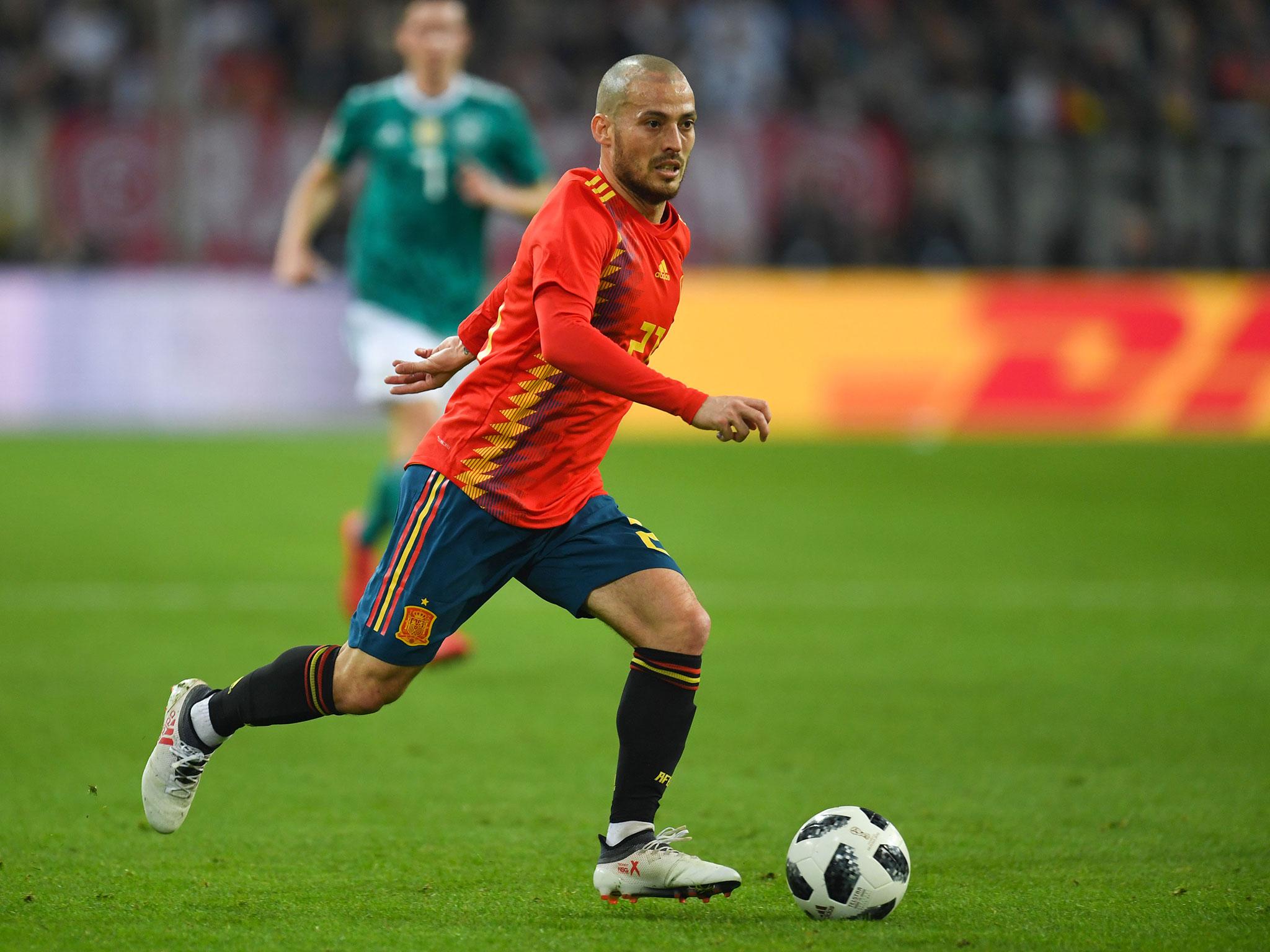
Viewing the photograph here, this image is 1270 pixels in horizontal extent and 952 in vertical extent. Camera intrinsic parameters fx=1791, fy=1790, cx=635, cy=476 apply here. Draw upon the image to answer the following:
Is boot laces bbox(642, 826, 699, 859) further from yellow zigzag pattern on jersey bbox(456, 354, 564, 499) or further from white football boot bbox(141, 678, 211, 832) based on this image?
white football boot bbox(141, 678, 211, 832)

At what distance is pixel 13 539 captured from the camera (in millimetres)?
10422

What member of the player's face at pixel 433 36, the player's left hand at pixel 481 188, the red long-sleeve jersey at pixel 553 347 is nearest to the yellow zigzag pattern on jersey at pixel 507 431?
the red long-sleeve jersey at pixel 553 347

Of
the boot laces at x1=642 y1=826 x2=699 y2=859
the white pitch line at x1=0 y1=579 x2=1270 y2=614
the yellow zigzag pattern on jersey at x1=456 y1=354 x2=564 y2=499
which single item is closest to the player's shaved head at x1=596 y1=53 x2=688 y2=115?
the yellow zigzag pattern on jersey at x1=456 y1=354 x2=564 y2=499

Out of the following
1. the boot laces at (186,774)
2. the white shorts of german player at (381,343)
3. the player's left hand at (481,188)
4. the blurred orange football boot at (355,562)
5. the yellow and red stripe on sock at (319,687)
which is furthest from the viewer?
the white shorts of german player at (381,343)

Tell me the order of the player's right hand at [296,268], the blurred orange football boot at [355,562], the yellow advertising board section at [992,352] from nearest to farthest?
the player's right hand at [296,268] → the blurred orange football boot at [355,562] → the yellow advertising board section at [992,352]

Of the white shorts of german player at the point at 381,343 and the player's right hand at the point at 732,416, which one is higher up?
the player's right hand at the point at 732,416

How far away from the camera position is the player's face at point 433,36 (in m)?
7.53

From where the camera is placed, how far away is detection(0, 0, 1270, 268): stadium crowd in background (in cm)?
1817

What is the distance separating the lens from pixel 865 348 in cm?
1636

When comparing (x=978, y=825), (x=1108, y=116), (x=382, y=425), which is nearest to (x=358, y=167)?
(x=382, y=425)

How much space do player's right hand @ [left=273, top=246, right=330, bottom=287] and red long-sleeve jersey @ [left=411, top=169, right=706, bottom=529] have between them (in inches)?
125

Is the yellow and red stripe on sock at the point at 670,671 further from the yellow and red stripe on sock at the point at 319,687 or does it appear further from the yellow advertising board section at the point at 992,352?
the yellow advertising board section at the point at 992,352

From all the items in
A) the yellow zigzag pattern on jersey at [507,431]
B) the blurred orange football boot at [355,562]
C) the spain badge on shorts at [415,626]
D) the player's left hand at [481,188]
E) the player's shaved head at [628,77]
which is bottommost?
the blurred orange football boot at [355,562]

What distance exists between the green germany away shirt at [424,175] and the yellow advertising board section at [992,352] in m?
8.27
